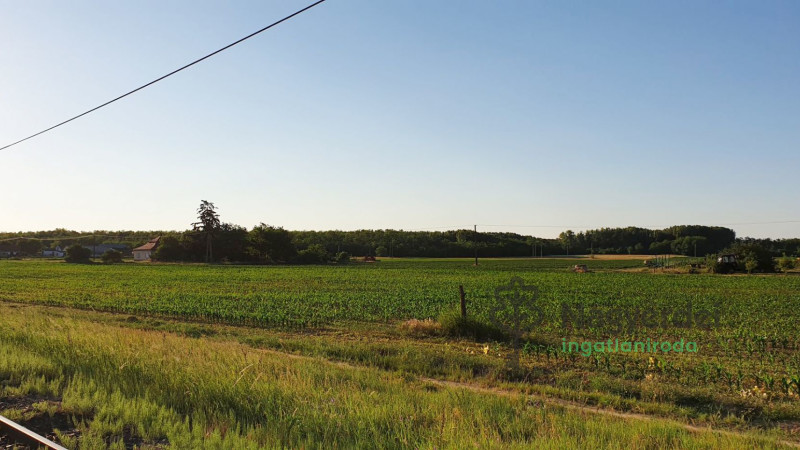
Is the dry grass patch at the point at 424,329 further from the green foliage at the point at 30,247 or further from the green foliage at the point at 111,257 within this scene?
the green foliage at the point at 30,247

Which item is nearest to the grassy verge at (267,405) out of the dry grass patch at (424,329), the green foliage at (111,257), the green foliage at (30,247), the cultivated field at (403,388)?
the cultivated field at (403,388)

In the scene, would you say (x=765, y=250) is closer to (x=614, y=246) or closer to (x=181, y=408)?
(x=181, y=408)

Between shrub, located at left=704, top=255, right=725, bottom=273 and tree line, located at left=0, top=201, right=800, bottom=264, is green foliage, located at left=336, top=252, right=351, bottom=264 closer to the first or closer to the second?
tree line, located at left=0, top=201, right=800, bottom=264

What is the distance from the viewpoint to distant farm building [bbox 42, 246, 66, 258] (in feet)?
470

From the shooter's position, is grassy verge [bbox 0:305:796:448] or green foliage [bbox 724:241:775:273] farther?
green foliage [bbox 724:241:775:273]

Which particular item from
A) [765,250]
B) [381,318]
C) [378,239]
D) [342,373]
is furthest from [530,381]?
[378,239]

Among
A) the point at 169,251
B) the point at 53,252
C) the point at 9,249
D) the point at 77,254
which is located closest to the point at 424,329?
the point at 169,251

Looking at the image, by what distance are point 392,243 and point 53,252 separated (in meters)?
93.0

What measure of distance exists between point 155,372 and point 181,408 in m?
1.75

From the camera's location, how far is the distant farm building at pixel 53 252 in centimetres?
14311

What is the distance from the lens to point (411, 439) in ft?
19.6

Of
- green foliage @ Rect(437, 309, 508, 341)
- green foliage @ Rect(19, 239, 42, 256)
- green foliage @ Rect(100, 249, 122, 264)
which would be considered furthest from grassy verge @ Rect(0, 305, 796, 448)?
green foliage @ Rect(19, 239, 42, 256)

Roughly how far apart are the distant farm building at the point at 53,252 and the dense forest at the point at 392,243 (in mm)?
2628

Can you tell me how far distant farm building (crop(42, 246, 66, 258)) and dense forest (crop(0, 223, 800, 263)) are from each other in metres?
2.63
